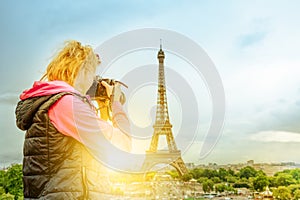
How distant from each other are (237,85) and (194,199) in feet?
7.79

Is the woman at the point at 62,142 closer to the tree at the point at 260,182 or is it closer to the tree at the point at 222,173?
the tree at the point at 222,173

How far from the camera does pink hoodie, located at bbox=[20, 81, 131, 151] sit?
55 cm

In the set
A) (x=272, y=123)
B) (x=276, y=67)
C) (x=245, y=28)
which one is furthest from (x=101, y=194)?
(x=272, y=123)

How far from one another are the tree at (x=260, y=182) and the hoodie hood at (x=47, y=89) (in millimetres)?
4264

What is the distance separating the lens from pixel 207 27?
2.23m

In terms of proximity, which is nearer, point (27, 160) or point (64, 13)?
point (27, 160)

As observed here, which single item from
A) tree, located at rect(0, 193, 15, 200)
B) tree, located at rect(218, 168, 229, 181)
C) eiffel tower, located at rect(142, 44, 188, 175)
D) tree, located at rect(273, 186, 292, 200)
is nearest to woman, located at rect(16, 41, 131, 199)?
eiffel tower, located at rect(142, 44, 188, 175)

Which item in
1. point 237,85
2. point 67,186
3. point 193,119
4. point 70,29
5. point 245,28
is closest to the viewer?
point 67,186

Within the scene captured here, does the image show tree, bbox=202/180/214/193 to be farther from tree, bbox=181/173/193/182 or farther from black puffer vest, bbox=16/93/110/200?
black puffer vest, bbox=16/93/110/200

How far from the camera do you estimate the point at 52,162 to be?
0.55 meters

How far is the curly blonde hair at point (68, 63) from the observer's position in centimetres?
60

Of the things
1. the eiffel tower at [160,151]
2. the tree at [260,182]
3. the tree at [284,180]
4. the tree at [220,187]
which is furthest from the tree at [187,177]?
the tree at [284,180]

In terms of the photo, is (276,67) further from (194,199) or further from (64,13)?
(194,199)

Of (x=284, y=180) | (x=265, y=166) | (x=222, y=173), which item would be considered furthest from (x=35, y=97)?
(x=284, y=180)
